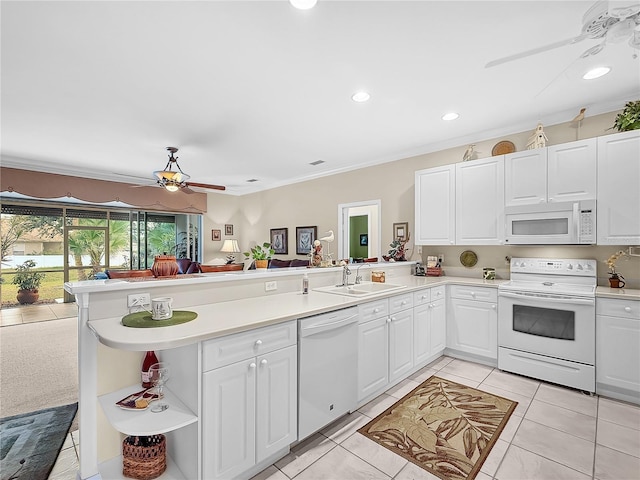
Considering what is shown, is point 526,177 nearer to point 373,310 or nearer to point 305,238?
point 373,310

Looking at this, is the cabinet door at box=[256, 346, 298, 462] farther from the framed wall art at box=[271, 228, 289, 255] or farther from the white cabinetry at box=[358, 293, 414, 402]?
the framed wall art at box=[271, 228, 289, 255]

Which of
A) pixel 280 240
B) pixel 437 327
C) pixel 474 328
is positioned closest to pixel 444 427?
A: pixel 437 327

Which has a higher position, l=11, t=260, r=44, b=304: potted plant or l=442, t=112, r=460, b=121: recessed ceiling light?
l=442, t=112, r=460, b=121: recessed ceiling light

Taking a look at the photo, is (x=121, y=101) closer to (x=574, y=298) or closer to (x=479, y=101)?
(x=479, y=101)

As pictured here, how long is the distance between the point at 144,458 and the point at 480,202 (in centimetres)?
377

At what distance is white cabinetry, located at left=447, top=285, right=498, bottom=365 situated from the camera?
129 inches

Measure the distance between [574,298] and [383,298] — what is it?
68.3 inches

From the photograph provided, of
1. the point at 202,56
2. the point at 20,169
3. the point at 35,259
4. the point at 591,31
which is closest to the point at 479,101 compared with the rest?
the point at 591,31

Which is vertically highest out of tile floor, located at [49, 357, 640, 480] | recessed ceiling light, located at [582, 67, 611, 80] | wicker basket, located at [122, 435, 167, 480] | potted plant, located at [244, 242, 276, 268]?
recessed ceiling light, located at [582, 67, 611, 80]

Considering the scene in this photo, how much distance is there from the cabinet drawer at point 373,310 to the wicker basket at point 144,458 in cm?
148

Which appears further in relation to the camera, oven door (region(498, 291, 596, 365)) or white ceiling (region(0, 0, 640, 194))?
oven door (region(498, 291, 596, 365))

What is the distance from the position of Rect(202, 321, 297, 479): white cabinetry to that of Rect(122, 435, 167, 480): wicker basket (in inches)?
14.6

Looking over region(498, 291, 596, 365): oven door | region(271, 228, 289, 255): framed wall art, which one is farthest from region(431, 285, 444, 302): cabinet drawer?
region(271, 228, 289, 255): framed wall art

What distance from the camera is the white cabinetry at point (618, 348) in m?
2.52
